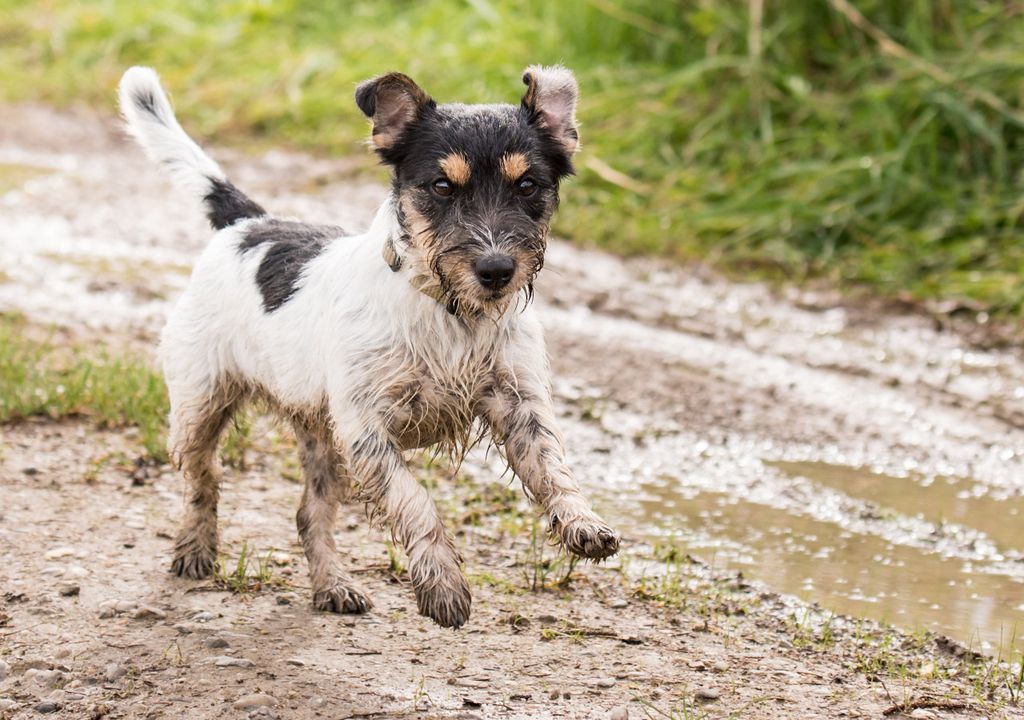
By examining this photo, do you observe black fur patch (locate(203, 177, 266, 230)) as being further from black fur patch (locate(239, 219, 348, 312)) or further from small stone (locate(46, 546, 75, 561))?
small stone (locate(46, 546, 75, 561))

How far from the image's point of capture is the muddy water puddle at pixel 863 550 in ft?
17.3

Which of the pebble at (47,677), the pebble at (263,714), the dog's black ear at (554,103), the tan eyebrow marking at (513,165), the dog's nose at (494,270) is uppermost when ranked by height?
the dog's black ear at (554,103)

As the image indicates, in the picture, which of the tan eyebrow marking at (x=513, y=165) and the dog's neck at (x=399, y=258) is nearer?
the tan eyebrow marking at (x=513, y=165)

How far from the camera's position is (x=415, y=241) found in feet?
14.6

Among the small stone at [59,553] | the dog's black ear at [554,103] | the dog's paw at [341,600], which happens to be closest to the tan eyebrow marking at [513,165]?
the dog's black ear at [554,103]

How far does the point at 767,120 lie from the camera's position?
1098cm

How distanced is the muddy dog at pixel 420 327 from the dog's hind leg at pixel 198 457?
0.04m

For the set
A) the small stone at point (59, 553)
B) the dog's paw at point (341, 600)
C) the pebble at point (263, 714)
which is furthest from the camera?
the small stone at point (59, 553)

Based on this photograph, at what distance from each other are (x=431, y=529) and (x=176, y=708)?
902mm

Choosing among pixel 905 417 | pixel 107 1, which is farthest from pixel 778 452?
pixel 107 1

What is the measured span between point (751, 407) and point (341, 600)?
10.9ft

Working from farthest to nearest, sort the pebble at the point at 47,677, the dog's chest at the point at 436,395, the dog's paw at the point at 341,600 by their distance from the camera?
the dog's paw at the point at 341,600
the dog's chest at the point at 436,395
the pebble at the point at 47,677

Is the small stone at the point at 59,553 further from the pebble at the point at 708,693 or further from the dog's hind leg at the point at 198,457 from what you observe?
the pebble at the point at 708,693

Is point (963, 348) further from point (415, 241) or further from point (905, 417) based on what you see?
point (415, 241)
